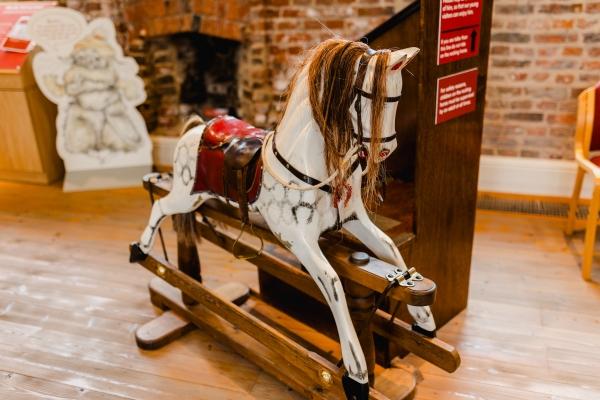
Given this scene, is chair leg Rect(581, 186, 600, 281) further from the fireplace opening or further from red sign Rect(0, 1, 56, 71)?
red sign Rect(0, 1, 56, 71)

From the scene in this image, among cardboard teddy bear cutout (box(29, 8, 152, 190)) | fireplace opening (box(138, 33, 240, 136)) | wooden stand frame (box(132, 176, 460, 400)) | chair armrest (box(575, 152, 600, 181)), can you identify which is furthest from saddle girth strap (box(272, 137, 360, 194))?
fireplace opening (box(138, 33, 240, 136))

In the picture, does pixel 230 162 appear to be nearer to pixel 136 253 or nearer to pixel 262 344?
pixel 262 344

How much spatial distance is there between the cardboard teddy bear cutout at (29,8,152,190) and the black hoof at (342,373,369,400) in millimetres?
2796

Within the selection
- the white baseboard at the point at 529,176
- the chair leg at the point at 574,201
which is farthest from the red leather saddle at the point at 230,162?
→ the white baseboard at the point at 529,176

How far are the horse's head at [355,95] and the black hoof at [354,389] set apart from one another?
2.04 ft

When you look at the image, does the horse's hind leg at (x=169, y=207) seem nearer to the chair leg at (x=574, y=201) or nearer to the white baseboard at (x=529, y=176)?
the chair leg at (x=574, y=201)

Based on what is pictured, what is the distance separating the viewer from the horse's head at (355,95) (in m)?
1.45

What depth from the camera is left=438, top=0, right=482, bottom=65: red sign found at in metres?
1.83

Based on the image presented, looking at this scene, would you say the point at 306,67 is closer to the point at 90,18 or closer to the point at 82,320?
the point at 82,320

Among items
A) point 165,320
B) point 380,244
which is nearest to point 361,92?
point 380,244

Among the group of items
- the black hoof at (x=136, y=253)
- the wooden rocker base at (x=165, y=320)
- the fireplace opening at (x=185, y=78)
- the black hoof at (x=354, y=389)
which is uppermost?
the fireplace opening at (x=185, y=78)

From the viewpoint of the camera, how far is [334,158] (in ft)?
5.26

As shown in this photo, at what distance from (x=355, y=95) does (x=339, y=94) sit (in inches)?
1.8

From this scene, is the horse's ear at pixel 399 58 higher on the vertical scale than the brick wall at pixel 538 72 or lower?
higher
